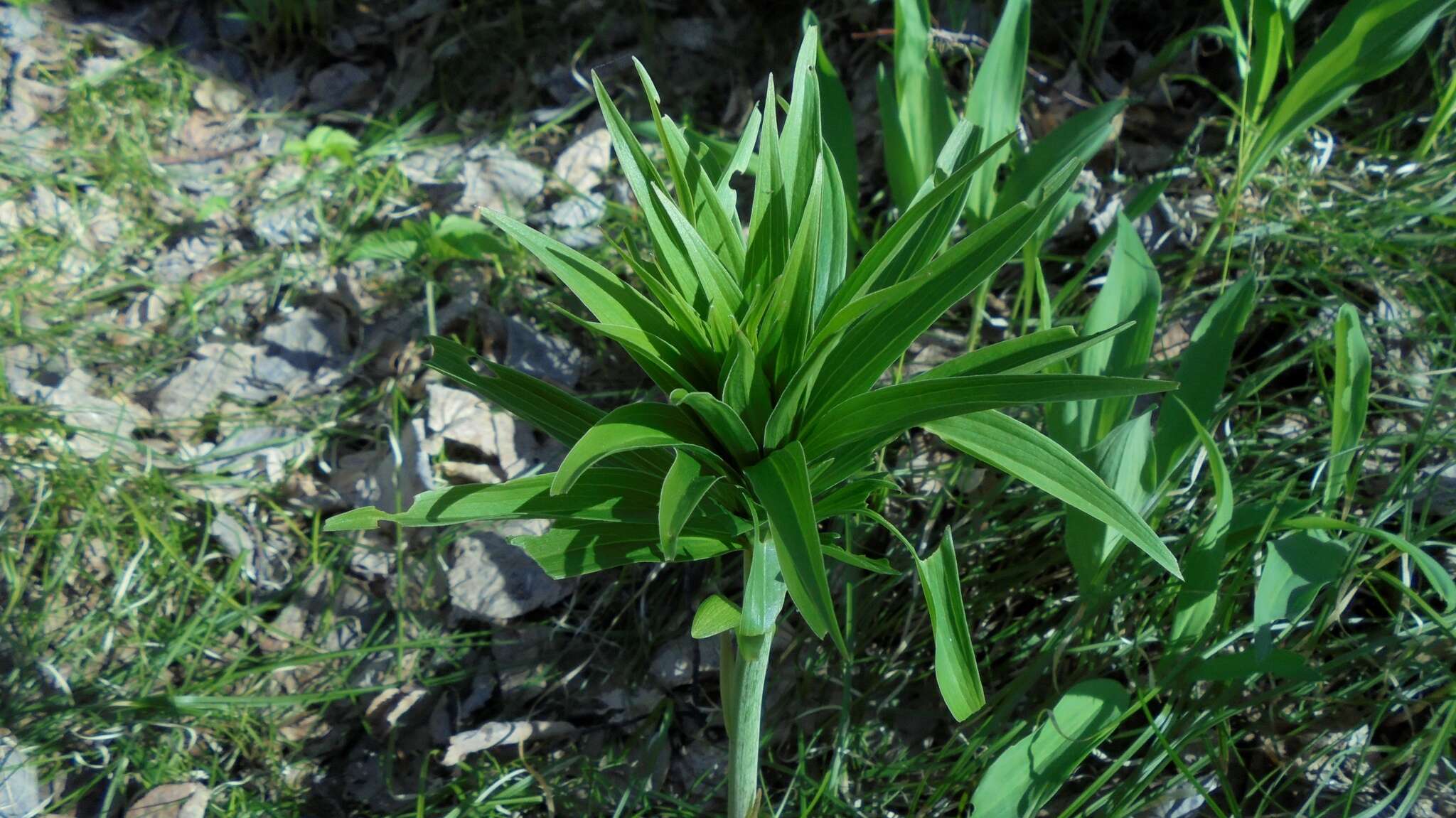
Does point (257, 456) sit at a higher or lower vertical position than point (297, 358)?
lower

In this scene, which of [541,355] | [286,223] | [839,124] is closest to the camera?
[839,124]

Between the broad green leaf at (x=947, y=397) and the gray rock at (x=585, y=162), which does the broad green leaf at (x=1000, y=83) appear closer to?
the broad green leaf at (x=947, y=397)

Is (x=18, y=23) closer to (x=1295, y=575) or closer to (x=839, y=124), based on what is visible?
(x=839, y=124)

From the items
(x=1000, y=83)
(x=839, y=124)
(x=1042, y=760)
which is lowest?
(x=1042, y=760)

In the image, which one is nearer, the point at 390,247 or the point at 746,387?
the point at 746,387

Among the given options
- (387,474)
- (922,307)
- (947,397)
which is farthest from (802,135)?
(387,474)

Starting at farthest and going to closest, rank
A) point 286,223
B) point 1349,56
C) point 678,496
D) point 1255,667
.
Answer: point 286,223 < point 1349,56 < point 1255,667 < point 678,496

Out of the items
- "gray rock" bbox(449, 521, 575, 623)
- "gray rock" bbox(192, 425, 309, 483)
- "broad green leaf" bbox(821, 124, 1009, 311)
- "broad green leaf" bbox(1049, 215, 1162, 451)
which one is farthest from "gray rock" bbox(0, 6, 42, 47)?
"broad green leaf" bbox(1049, 215, 1162, 451)

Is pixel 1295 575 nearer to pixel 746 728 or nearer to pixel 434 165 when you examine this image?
pixel 746 728
